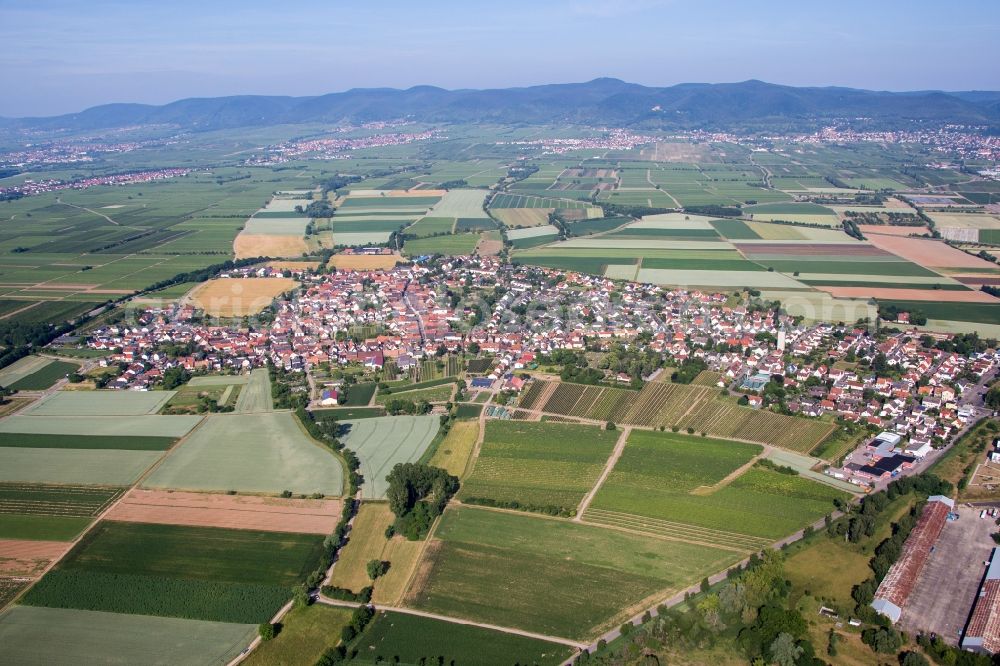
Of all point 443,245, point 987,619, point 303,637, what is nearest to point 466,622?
point 303,637

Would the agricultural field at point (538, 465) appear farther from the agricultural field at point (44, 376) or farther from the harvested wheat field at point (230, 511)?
the agricultural field at point (44, 376)

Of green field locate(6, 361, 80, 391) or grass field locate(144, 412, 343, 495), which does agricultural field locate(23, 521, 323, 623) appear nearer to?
grass field locate(144, 412, 343, 495)

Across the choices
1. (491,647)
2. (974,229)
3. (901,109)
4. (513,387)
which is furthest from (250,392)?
(901,109)

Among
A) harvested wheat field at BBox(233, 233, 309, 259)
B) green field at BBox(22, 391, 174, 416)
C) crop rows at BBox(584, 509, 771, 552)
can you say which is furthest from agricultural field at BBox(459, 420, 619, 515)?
harvested wheat field at BBox(233, 233, 309, 259)

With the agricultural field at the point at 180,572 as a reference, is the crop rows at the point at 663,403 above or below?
above

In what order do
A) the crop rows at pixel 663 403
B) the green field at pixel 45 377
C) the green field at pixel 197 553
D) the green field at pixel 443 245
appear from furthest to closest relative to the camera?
the green field at pixel 443 245, the green field at pixel 45 377, the crop rows at pixel 663 403, the green field at pixel 197 553

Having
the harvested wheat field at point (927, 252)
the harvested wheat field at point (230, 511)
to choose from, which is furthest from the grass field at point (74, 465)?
the harvested wheat field at point (927, 252)

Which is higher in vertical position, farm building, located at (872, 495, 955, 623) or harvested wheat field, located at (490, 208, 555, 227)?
harvested wheat field, located at (490, 208, 555, 227)
